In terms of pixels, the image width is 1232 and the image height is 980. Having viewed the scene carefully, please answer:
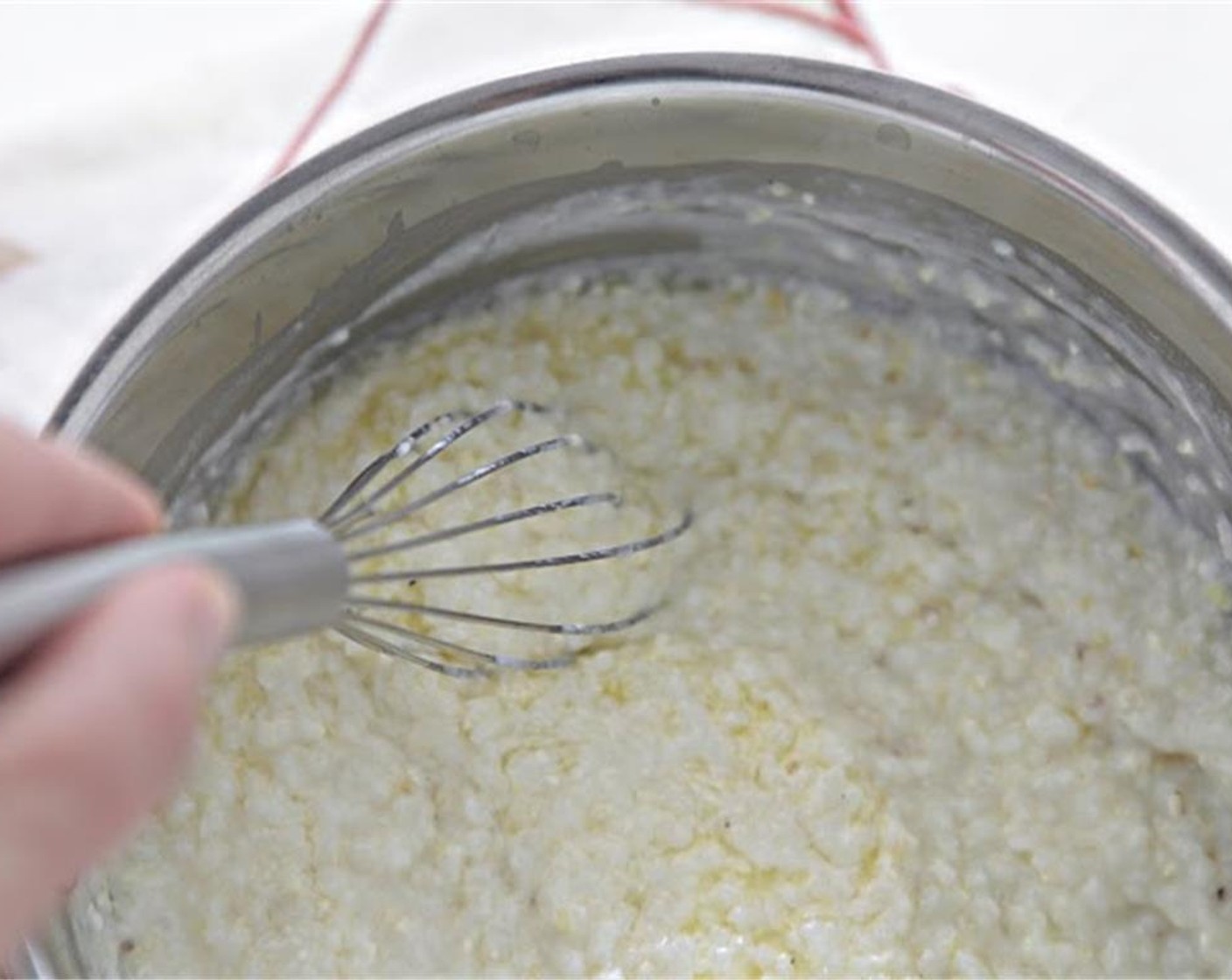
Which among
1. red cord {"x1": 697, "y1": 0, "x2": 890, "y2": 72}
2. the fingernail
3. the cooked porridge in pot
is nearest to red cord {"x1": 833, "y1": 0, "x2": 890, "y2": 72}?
red cord {"x1": 697, "y1": 0, "x2": 890, "y2": 72}

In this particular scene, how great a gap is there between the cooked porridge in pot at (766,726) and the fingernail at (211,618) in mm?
566

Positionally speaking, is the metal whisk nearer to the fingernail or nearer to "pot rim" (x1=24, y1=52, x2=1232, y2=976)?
the fingernail

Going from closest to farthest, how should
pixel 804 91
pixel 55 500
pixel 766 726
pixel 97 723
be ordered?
1. pixel 97 723
2. pixel 55 500
3. pixel 804 91
4. pixel 766 726

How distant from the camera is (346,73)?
1647mm

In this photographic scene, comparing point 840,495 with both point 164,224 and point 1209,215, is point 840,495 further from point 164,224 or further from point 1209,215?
point 164,224

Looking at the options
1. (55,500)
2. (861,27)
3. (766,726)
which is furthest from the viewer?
(861,27)

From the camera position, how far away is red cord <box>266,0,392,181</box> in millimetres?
1643

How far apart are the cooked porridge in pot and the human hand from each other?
55 cm

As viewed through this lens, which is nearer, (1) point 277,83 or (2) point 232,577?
(2) point 232,577

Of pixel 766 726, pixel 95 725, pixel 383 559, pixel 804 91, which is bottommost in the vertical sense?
pixel 95 725

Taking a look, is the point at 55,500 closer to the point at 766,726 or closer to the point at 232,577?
the point at 232,577

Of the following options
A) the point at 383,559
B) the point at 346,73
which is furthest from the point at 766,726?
the point at 346,73

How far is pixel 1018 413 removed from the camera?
A: 1454mm

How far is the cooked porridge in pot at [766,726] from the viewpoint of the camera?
52.7 inches
